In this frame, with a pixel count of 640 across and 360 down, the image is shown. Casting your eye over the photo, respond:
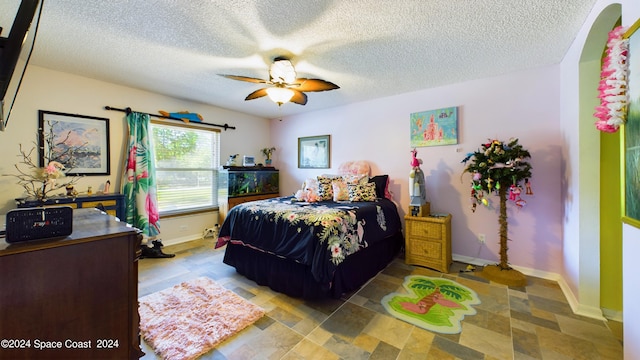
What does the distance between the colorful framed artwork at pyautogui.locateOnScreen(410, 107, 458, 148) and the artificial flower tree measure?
1.89 feet

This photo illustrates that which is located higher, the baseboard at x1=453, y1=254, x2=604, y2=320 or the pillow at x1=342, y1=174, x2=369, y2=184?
the pillow at x1=342, y1=174, x2=369, y2=184

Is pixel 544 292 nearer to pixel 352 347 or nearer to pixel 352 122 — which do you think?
pixel 352 347

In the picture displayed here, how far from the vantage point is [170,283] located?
256 centimetres

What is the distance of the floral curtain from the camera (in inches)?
131

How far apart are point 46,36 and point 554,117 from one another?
5068mm

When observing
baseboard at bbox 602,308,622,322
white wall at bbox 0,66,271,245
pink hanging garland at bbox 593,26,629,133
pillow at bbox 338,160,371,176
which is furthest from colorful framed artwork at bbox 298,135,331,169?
baseboard at bbox 602,308,622,322

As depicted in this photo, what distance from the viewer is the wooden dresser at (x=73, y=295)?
2.94 ft

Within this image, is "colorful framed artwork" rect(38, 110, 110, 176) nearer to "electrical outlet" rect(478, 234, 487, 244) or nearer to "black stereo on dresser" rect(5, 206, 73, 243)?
"black stereo on dresser" rect(5, 206, 73, 243)

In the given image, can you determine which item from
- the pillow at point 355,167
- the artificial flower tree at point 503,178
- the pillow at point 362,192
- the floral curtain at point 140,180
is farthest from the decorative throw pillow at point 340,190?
the floral curtain at point 140,180

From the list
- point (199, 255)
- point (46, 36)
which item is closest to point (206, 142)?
point (199, 255)

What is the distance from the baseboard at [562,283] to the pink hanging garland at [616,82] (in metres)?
1.61

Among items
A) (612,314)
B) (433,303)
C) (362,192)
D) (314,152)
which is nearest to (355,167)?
(362,192)

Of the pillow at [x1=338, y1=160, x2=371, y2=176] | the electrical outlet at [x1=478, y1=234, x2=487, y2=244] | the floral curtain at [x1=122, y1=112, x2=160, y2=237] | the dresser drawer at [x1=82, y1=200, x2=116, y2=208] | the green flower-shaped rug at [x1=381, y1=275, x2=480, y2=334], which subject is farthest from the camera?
the pillow at [x1=338, y1=160, x2=371, y2=176]

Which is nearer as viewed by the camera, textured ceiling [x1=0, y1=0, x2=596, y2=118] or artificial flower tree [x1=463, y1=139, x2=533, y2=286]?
textured ceiling [x1=0, y1=0, x2=596, y2=118]
